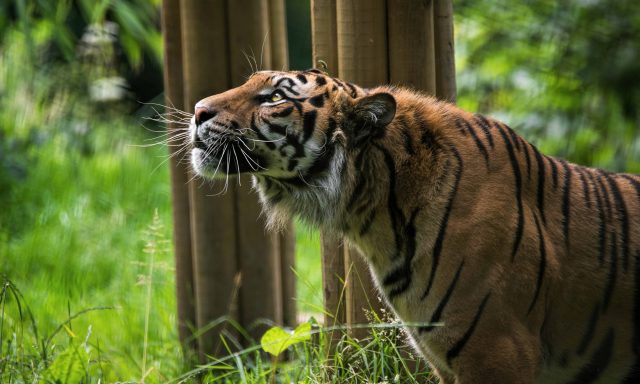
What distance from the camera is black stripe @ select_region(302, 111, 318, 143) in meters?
3.57

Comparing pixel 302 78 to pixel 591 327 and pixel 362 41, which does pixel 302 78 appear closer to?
pixel 362 41

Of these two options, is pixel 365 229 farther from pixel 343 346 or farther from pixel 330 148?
pixel 343 346

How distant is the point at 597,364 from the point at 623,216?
0.57 meters

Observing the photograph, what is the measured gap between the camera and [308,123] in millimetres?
3578

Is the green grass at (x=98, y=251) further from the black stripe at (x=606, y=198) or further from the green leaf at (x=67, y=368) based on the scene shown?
the black stripe at (x=606, y=198)

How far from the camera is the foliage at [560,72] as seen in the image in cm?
561

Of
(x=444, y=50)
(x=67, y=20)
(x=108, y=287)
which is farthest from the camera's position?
(x=67, y=20)

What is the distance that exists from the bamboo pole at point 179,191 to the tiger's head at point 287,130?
1.67 meters

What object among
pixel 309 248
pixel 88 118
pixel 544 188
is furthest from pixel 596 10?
pixel 88 118

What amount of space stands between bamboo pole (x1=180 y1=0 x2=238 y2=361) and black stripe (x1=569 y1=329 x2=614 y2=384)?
1.80m

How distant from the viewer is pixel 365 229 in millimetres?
3623

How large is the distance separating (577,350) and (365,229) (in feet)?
2.98

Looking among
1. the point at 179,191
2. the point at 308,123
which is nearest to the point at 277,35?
the point at 179,191

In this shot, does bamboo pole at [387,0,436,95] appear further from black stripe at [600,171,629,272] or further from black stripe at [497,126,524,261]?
black stripe at [600,171,629,272]
